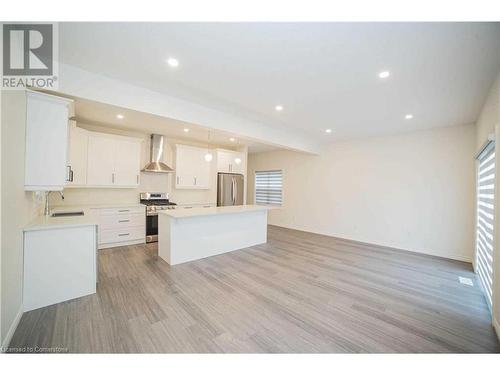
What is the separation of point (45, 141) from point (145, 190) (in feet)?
9.70

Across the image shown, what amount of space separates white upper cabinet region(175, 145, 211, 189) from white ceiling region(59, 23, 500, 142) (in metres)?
2.37

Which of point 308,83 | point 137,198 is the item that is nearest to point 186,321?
point 308,83

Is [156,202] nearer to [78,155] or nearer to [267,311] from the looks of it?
[78,155]

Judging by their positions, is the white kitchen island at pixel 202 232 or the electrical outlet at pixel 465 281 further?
the white kitchen island at pixel 202 232

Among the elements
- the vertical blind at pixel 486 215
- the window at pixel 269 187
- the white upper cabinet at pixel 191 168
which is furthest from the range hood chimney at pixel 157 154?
the vertical blind at pixel 486 215

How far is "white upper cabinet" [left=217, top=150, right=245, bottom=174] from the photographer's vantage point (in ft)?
19.1

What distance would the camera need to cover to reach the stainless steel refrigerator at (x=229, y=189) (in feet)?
19.3

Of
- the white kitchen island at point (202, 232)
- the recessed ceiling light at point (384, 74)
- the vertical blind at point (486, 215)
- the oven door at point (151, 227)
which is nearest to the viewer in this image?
the recessed ceiling light at point (384, 74)

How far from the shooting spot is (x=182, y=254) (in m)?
3.45

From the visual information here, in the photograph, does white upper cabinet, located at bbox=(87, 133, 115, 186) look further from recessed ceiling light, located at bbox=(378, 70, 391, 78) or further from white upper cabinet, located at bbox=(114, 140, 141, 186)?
recessed ceiling light, located at bbox=(378, 70, 391, 78)

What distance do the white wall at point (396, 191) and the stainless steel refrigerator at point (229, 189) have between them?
199 centimetres

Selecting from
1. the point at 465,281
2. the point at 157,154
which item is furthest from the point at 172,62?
the point at 465,281
